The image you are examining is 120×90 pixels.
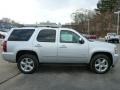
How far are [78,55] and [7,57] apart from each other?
2.77m

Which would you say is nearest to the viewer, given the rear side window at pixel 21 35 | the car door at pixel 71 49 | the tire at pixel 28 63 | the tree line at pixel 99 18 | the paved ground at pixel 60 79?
the paved ground at pixel 60 79

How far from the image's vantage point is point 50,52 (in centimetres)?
871

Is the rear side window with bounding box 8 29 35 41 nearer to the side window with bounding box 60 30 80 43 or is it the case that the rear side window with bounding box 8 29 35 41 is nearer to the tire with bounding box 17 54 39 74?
the tire with bounding box 17 54 39 74

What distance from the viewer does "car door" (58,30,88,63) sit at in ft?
28.4

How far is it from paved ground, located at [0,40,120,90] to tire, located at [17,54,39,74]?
9.3 inches

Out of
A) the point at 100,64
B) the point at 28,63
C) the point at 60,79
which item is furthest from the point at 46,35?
the point at 100,64

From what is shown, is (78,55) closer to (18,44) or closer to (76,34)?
(76,34)

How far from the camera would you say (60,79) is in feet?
25.6

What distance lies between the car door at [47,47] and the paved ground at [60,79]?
23.3 inches

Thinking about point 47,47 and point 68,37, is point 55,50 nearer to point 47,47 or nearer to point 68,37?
point 47,47

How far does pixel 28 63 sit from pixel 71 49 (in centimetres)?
178

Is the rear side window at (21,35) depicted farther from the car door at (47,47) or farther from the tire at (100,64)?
the tire at (100,64)

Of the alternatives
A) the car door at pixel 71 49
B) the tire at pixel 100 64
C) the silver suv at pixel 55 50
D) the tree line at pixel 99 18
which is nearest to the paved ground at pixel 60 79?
the tire at pixel 100 64

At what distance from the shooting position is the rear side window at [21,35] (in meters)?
8.88
